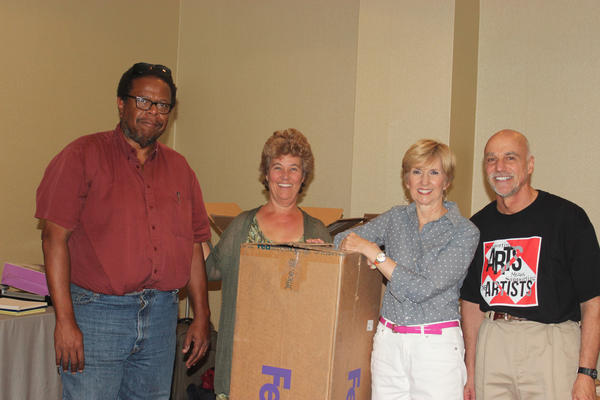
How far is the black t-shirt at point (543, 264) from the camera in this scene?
5.20 feet

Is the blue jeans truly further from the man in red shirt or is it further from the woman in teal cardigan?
the woman in teal cardigan

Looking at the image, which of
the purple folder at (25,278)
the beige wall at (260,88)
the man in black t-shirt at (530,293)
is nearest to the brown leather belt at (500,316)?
the man in black t-shirt at (530,293)

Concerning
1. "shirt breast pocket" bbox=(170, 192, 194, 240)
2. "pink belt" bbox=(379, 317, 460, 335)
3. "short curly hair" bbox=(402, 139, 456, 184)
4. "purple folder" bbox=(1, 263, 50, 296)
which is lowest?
"purple folder" bbox=(1, 263, 50, 296)

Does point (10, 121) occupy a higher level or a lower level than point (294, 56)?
lower

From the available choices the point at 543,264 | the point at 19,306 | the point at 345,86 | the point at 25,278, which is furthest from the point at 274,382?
the point at 345,86

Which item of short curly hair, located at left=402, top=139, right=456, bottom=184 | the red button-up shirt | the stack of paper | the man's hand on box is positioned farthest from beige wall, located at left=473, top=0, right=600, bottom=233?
the stack of paper

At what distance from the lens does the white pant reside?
1.45 m

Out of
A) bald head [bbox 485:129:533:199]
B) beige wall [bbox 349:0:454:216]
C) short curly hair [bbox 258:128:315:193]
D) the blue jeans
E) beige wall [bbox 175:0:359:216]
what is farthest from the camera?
beige wall [bbox 175:0:359:216]

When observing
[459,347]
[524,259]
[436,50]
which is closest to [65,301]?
[459,347]

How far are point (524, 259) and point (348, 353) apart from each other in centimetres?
73

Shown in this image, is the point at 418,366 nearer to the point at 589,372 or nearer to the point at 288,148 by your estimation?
the point at 589,372

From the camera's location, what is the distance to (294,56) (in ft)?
10.8

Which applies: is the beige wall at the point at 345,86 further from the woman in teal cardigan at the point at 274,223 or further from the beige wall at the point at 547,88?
the woman in teal cardigan at the point at 274,223

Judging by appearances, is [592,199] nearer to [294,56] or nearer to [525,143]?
[525,143]
